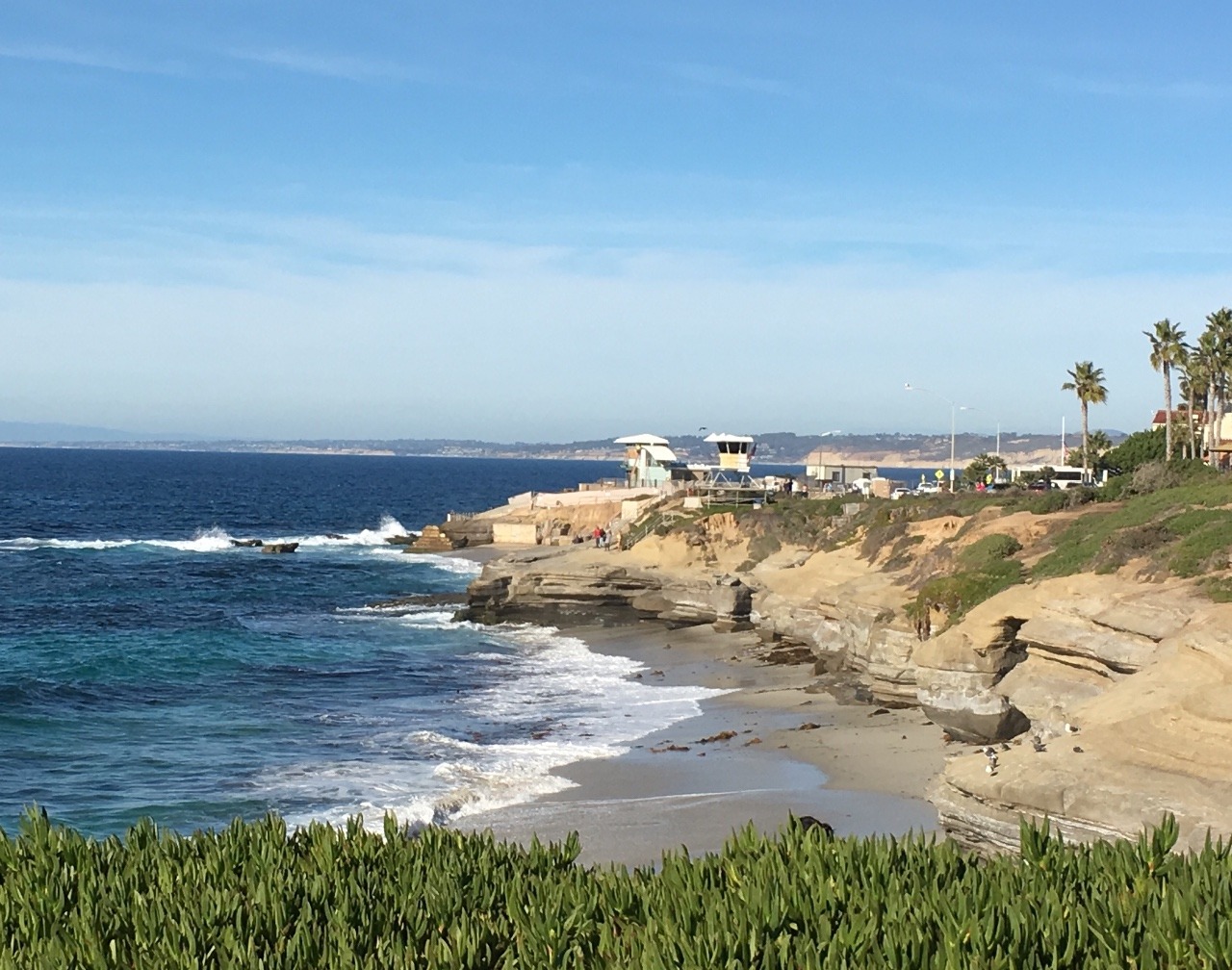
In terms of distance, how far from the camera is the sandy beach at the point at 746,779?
20562mm

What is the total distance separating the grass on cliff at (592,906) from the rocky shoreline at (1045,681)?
4504 mm

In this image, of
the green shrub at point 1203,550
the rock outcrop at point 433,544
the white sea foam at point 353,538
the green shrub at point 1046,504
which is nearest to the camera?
the green shrub at point 1203,550

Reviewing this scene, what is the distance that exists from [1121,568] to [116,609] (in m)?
40.5

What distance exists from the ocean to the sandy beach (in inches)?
42.0

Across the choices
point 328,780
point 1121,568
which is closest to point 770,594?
point 1121,568

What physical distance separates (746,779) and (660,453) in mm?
76322

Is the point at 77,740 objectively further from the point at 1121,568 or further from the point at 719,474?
the point at 719,474

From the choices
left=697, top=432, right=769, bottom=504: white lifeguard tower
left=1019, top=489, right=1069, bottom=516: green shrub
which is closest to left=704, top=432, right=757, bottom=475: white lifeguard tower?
left=697, top=432, right=769, bottom=504: white lifeguard tower

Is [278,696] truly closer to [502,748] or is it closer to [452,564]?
[502,748]

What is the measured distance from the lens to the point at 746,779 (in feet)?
79.0

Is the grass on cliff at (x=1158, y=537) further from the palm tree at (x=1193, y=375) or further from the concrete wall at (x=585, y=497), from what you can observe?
the concrete wall at (x=585, y=497)

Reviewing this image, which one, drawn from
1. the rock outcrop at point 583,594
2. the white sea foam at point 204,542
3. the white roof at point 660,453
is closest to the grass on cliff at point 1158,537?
the rock outcrop at point 583,594

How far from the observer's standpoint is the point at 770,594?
42938 mm

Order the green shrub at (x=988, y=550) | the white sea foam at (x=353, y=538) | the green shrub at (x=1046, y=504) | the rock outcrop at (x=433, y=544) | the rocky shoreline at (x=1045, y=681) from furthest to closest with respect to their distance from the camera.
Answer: the white sea foam at (x=353, y=538)
the rock outcrop at (x=433, y=544)
the green shrub at (x=1046, y=504)
the green shrub at (x=988, y=550)
the rocky shoreline at (x=1045, y=681)
